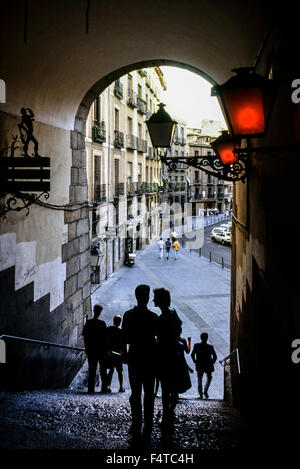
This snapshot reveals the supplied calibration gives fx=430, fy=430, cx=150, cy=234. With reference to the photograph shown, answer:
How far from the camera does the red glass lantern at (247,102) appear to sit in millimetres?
3084

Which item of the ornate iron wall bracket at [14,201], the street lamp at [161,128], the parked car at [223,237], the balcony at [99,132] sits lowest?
the parked car at [223,237]

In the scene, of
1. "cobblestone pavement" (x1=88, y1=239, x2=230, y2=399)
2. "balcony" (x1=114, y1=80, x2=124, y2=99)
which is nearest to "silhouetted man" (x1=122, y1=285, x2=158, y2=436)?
"cobblestone pavement" (x1=88, y1=239, x2=230, y2=399)

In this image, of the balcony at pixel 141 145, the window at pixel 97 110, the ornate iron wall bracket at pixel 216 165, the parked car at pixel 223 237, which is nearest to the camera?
the ornate iron wall bracket at pixel 216 165

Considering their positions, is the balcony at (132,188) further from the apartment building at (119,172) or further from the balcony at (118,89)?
the balcony at (118,89)

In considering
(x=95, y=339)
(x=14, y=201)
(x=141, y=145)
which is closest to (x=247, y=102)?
(x=14, y=201)

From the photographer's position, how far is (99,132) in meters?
16.5

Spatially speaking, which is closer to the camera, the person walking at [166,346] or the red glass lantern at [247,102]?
the red glass lantern at [247,102]

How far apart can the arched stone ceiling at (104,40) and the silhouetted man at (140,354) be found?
279 centimetres

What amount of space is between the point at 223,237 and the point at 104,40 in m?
27.8

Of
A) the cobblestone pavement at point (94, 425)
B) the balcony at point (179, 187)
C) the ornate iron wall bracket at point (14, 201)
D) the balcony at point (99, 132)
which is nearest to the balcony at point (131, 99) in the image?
the balcony at point (99, 132)

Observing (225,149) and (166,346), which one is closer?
(166,346)

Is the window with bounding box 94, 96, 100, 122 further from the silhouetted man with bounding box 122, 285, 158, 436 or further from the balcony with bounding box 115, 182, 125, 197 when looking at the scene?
the silhouetted man with bounding box 122, 285, 158, 436

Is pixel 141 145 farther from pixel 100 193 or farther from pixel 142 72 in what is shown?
pixel 100 193

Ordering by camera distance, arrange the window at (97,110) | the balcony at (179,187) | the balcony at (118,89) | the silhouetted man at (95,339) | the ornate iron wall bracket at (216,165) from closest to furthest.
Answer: the ornate iron wall bracket at (216,165) < the silhouetted man at (95,339) < the window at (97,110) < the balcony at (118,89) < the balcony at (179,187)
